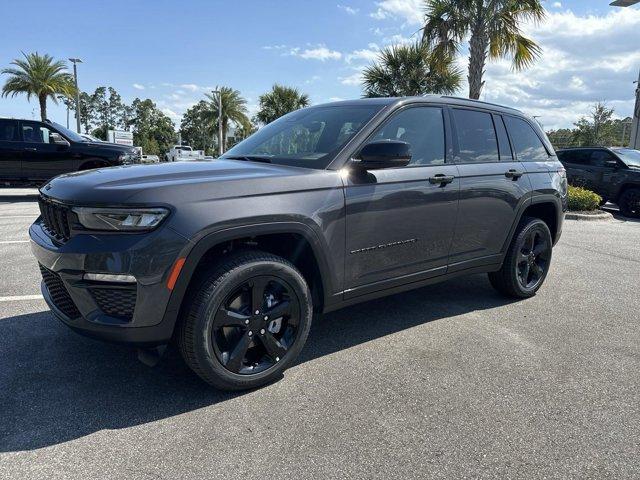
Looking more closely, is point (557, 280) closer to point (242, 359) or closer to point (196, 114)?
point (242, 359)

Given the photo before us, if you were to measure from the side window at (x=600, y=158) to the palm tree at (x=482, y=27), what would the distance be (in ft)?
10.8

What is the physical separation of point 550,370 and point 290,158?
2.21 m

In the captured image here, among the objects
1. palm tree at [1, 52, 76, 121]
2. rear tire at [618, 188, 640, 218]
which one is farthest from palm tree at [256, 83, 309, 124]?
rear tire at [618, 188, 640, 218]

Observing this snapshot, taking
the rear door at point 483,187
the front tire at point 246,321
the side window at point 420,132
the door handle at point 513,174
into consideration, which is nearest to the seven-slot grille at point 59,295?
the front tire at point 246,321

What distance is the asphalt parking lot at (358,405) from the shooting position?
218 cm

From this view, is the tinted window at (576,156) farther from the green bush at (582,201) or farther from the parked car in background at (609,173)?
the green bush at (582,201)

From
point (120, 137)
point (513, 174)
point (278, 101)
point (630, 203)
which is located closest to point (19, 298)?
point (513, 174)

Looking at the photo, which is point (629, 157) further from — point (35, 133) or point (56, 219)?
point (35, 133)

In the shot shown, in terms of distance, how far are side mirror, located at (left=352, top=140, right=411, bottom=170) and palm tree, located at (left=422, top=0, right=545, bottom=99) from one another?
12523mm

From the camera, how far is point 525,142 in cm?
459

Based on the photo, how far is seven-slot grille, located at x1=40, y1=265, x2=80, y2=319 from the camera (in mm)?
2607

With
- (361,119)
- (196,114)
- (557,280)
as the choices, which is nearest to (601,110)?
(557,280)

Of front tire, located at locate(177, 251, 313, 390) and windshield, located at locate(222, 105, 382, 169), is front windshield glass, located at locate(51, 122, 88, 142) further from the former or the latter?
front tire, located at locate(177, 251, 313, 390)

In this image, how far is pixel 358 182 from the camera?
309 cm
